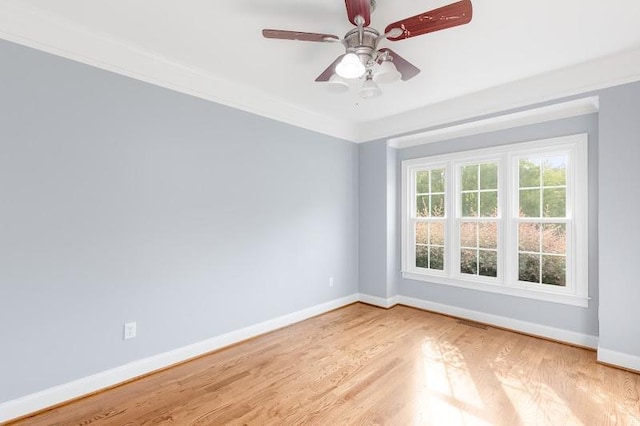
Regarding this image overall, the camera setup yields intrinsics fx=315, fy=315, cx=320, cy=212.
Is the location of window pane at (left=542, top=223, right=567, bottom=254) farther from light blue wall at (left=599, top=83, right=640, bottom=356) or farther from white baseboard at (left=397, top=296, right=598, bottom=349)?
white baseboard at (left=397, top=296, right=598, bottom=349)

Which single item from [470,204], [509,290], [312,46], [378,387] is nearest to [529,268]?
[509,290]

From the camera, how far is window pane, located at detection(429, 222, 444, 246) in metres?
4.31

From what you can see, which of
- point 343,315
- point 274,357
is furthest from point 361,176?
point 274,357

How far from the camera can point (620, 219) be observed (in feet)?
9.01

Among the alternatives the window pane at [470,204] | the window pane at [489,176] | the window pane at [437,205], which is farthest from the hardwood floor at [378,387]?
the window pane at [489,176]

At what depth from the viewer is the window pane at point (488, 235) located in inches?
151

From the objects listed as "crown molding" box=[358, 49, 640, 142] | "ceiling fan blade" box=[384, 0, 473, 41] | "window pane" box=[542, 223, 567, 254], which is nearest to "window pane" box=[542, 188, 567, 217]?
"window pane" box=[542, 223, 567, 254]

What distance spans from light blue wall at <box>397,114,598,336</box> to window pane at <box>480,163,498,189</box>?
→ 27 cm

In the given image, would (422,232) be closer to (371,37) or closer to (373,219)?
(373,219)

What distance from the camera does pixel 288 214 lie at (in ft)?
12.6

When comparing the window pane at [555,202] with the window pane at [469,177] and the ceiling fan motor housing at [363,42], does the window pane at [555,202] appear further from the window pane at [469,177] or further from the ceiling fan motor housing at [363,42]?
the ceiling fan motor housing at [363,42]

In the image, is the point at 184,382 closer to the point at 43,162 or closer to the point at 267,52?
the point at 43,162

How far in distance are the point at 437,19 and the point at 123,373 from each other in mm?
3310

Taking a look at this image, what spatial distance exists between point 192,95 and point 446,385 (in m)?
3.35
